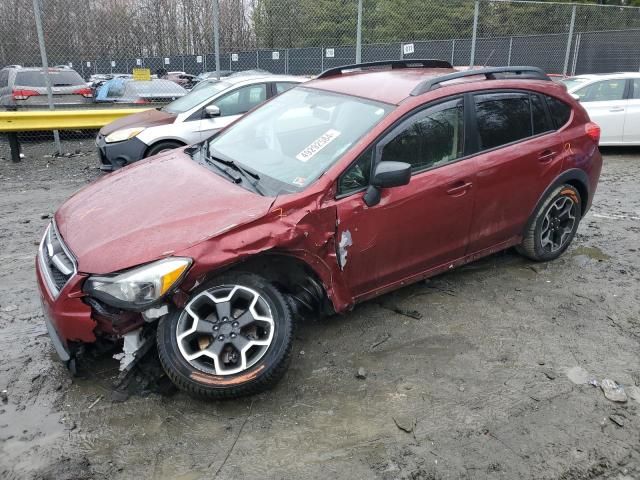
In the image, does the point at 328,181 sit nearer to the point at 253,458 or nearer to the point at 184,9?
the point at 253,458

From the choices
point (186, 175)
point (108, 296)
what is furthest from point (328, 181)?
point (108, 296)

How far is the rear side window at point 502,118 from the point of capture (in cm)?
400

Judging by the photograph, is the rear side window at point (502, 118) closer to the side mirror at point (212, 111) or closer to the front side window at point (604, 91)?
the side mirror at point (212, 111)

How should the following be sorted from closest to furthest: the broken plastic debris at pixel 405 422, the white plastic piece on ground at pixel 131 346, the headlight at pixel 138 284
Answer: the headlight at pixel 138 284 → the broken plastic debris at pixel 405 422 → the white plastic piece on ground at pixel 131 346

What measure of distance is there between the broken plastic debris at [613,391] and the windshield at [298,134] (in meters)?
2.15

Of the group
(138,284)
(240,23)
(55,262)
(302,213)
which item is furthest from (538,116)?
(240,23)

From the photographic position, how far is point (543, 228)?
466 cm

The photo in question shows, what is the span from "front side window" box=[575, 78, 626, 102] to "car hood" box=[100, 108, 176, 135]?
7.27 m

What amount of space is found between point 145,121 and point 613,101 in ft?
26.8

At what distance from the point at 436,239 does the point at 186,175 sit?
71.6 inches

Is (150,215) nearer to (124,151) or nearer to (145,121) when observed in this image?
(124,151)

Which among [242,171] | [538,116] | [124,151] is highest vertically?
[538,116]

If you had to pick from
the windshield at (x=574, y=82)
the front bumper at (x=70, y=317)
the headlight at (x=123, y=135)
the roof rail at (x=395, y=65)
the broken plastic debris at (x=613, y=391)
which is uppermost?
the roof rail at (x=395, y=65)

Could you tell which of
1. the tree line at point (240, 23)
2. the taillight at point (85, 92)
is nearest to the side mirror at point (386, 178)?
the tree line at point (240, 23)
